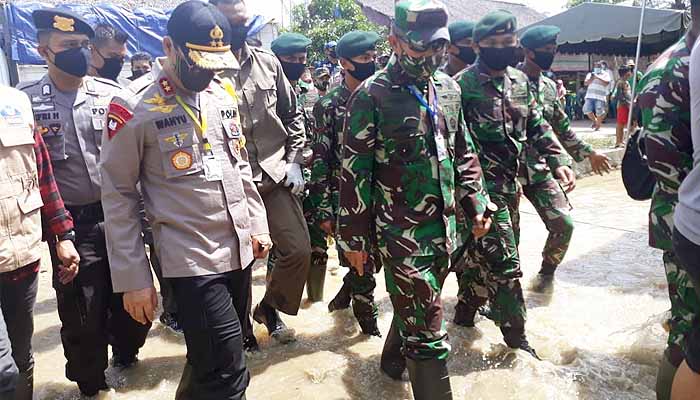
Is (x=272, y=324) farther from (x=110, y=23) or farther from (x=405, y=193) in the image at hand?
(x=110, y=23)

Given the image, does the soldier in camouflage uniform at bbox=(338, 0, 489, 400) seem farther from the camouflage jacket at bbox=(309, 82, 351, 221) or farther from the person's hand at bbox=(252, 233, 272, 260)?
the camouflage jacket at bbox=(309, 82, 351, 221)

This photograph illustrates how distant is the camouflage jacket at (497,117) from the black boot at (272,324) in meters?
1.64

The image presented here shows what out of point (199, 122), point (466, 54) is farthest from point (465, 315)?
point (199, 122)

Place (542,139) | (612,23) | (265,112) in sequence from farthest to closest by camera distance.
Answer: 1. (612,23)
2. (542,139)
3. (265,112)

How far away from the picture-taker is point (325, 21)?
2216 centimetres

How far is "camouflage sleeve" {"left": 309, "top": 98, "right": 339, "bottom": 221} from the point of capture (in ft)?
13.2

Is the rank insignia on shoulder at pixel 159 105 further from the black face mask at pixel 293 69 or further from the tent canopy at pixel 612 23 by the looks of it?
the tent canopy at pixel 612 23

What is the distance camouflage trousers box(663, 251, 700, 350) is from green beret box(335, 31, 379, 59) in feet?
7.64

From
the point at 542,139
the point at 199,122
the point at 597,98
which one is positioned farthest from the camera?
the point at 597,98

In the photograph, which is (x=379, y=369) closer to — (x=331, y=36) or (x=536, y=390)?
(x=536, y=390)

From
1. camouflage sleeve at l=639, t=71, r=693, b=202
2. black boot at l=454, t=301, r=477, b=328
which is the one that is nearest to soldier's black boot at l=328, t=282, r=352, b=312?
black boot at l=454, t=301, r=477, b=328

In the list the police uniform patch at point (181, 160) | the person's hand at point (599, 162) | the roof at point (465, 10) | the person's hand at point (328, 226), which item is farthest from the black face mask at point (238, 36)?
the roof at point (465, 10)

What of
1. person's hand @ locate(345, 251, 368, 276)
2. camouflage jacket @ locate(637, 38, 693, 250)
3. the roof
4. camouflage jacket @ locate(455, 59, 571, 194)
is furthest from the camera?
the roof

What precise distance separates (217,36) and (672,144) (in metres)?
1.75
